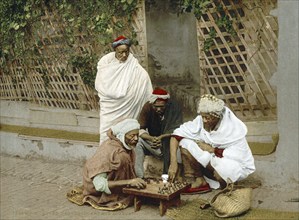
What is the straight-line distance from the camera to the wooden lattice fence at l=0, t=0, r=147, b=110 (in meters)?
9.08

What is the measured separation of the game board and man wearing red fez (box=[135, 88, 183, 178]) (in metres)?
0.72

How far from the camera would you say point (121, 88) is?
7.40 m

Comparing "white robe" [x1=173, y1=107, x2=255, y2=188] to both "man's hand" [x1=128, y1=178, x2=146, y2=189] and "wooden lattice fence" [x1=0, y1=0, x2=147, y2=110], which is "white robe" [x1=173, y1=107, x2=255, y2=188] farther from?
"wooden lattice fence" [x1=0, y1=0, x2=147, y2=110]

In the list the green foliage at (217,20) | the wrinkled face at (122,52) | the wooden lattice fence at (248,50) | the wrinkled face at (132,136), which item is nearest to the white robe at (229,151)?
the wrinkled face at (132,136)

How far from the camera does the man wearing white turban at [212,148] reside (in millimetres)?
6457

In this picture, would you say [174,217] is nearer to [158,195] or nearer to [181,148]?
[158,195]

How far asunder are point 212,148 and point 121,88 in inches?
62.5

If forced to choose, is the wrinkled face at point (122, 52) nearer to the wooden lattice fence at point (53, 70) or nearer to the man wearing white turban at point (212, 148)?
the wooden lattice fence at point (53, 70)

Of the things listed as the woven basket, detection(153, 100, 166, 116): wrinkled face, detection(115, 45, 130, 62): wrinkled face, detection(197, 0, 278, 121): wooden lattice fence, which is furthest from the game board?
detection(197, 0, 278, 121): wooden lattice fence

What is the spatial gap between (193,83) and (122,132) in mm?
5048

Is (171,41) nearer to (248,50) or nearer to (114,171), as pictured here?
(248,50)

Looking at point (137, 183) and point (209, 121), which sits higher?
point (209, 121)

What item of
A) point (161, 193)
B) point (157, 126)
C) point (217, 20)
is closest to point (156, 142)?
point (157, 126)

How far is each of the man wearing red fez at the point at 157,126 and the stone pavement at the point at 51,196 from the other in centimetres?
76
